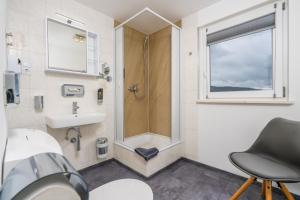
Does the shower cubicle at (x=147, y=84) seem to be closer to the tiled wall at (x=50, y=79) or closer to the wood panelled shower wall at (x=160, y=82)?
the wood panelled shower wall at (x=160, y=82)

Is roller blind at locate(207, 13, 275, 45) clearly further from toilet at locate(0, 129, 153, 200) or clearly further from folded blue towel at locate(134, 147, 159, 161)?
toilet at locate(0, 129, 153, 200)

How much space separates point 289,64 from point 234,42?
0.65 m

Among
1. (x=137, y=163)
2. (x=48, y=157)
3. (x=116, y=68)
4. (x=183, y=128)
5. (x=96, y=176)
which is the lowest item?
(x=96, y=176)

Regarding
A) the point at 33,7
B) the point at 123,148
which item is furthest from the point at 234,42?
the point at 33,7

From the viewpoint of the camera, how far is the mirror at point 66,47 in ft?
5.53

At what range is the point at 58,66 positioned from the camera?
174 centimetres

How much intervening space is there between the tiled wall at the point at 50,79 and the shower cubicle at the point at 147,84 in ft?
0.69

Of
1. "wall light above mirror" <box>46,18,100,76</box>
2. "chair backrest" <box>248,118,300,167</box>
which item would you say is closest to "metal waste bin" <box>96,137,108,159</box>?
"wall light above mirror" <box>46,18,100,76</box>

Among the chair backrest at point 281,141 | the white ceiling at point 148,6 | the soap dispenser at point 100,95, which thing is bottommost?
the chair backrest at point 281,141

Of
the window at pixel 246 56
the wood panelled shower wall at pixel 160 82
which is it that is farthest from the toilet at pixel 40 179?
the wood panelled shower wall at pixel 160 82

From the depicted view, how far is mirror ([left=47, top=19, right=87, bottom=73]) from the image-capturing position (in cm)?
169

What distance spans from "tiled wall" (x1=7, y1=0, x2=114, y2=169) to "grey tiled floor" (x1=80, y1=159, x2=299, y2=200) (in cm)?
30

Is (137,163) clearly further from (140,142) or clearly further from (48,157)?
(48,157)

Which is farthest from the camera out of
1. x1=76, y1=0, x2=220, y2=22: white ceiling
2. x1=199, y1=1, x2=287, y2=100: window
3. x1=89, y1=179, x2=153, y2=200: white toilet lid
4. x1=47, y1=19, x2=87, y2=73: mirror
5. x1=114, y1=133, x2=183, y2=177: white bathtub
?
x1=76, y1=0, x2=220, y2=22: white ceiling
